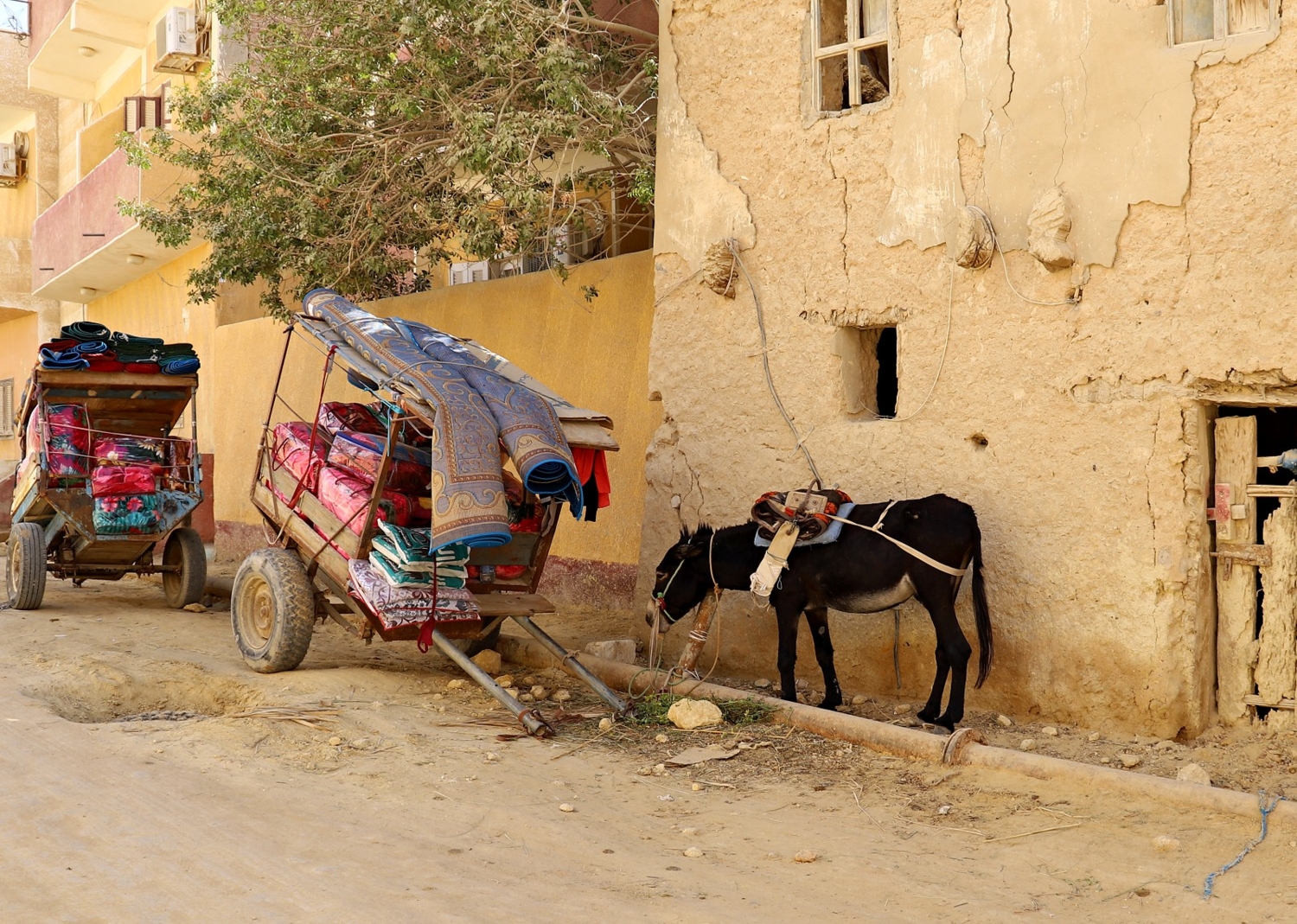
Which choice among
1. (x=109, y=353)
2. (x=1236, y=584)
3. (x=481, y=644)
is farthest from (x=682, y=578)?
(x=109, y=353)

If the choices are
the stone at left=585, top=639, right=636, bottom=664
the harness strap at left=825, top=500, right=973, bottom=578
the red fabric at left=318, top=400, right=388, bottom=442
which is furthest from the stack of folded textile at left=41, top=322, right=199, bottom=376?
the harness strap at left=825, top=500, right=973, bottom=578

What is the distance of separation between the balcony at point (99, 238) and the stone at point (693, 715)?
10367mm

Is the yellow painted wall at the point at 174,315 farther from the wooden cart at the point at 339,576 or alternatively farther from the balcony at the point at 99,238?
the wooden cart at the point at 339,576

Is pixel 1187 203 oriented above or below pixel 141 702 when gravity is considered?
above

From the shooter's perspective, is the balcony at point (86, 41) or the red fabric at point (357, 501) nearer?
the red fabric at point (357, 501)

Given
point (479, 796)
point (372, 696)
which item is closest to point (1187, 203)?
point (479, 796)

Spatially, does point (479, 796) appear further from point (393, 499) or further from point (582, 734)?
point (393, 499)

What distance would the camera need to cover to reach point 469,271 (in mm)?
15227

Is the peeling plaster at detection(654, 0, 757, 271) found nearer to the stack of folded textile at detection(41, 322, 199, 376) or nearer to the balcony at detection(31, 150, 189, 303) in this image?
the stack of folded textile at detection(41, 322, 199, 376)

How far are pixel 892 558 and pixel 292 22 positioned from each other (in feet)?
22.2

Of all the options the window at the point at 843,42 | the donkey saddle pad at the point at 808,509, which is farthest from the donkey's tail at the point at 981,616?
the window at the point at 843,42

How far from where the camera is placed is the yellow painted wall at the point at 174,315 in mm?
15672

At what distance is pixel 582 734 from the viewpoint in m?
6.12

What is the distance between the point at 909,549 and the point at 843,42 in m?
3.12
